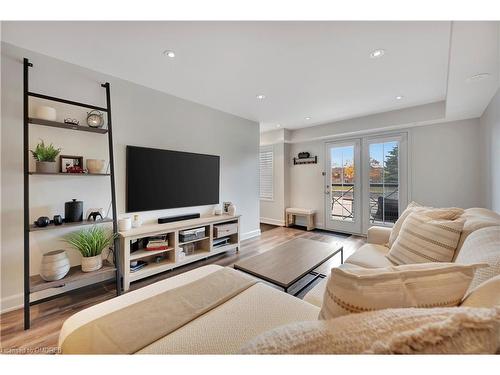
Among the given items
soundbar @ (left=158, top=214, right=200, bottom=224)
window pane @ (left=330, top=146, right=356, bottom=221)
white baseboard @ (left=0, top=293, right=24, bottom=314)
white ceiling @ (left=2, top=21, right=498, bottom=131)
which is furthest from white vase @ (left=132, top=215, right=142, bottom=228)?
window pane @ (left=330, top=146, right=356, bottom=221)

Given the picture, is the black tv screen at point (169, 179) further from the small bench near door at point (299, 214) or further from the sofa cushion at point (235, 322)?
the small bench near door at point (299, 214)

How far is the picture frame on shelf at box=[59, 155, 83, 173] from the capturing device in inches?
79.0

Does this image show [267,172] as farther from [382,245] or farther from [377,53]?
[377,53]

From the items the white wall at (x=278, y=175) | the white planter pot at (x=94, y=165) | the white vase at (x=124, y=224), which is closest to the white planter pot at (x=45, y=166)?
the white planter pot at (x=94, y=165)

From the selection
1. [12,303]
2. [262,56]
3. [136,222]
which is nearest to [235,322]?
[136,222]

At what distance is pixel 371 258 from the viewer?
179 cm

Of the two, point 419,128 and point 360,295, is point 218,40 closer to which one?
point 360,295

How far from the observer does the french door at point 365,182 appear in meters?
3.85

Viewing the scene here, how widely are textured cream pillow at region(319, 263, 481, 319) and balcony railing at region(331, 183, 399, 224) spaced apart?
147 inches

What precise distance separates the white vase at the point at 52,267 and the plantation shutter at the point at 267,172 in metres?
4.20

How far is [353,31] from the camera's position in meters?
1.67

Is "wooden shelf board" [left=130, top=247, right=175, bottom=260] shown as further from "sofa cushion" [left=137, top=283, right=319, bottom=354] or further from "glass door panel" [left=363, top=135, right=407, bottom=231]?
"glass door panel" [left=363, top=135, right=407, bottom=231]
